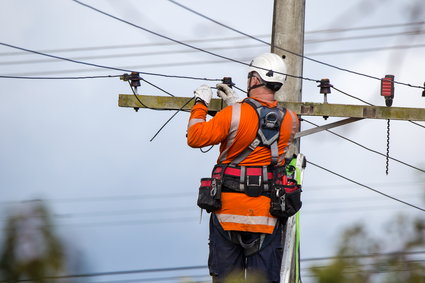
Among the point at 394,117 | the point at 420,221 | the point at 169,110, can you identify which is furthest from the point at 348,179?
the point at 420,221

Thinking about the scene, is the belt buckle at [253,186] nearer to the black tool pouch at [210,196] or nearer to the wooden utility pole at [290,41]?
the black tool pouch at [210,196]

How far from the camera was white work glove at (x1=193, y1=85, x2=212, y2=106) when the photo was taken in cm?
614

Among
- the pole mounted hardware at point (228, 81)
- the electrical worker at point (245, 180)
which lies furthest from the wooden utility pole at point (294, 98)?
the electrical worker at point (245, 180)

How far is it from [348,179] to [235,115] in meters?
5.37

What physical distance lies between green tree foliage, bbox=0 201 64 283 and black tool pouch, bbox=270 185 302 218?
13.4 ft

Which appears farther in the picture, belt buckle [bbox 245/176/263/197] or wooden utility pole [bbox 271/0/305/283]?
wooden utility pole [bbox 271/0/305/283]

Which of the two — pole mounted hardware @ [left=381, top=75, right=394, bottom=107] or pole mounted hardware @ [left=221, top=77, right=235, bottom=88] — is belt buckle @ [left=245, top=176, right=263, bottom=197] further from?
pole mounted hardware @ [left=381, top=75, right=394, bottom=107]

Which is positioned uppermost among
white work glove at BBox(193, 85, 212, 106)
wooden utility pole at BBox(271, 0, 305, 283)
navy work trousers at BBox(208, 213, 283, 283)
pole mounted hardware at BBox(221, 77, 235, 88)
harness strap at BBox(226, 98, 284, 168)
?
wooden utility pole at BBox(271, 0, 305, 283)

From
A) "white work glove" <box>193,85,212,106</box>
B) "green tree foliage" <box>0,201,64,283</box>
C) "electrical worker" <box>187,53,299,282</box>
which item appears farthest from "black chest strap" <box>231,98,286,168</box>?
"green tree foliage" <box>0,201,64,283</box>

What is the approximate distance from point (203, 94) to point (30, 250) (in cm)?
421

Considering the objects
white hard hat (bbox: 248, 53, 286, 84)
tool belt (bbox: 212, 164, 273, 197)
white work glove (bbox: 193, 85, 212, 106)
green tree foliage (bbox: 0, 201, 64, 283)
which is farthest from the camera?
white hard hat (bbox: 248, 53, 286, 84)

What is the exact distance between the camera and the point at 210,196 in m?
6.04

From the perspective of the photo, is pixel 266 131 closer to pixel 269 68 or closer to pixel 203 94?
pixel 203 94

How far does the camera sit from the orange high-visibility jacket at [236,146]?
5.92 metres
